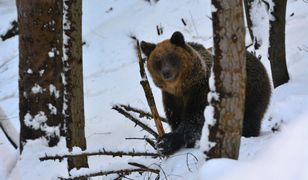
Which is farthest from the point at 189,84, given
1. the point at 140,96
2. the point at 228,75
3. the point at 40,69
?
the point at 140,96

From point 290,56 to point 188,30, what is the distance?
4.16 m

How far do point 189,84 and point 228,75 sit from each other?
2372 millimetres

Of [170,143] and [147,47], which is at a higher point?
[147,47]

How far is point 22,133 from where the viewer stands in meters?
6.14

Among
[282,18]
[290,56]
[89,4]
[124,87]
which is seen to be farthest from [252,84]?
[89,4]

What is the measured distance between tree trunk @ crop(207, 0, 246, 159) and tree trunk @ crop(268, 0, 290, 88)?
3676 mm

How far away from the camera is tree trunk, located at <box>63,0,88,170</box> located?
539cm

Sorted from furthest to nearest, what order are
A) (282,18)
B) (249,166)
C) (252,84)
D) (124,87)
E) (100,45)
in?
1. (100,45)
2. (124,87)
3. (282,18)
4. (252,84)
5. (249,166)

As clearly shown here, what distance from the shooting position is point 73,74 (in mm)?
5457

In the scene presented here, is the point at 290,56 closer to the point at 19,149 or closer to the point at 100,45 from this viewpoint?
the point at 19,149

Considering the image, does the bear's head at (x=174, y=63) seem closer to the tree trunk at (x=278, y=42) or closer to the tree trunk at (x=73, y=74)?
the tree trunk at (x=73, y=74)

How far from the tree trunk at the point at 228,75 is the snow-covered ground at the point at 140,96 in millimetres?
163

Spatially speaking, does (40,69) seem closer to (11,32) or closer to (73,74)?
(73,74)

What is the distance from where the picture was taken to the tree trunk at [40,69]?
5.85 m
